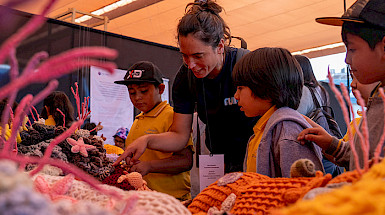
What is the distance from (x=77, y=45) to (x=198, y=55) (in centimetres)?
200

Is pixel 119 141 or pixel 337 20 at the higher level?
pixel 337 20

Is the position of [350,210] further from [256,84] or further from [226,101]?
[226,101]

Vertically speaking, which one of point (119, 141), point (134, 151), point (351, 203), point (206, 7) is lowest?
point (119, 141)

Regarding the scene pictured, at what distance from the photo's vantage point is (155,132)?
1.96 metres

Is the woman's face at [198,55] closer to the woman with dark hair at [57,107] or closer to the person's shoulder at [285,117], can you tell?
the person's shoulder at [285,117]

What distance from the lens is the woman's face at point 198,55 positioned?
4.95ft

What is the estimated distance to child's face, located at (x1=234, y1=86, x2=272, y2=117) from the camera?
129 centimetres

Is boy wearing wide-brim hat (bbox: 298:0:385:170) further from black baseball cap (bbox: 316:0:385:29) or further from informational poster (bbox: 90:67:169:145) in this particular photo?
informational poster (bbox: 90:67:169:145)

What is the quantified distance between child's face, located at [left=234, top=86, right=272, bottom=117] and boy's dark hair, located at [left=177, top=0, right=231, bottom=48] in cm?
32

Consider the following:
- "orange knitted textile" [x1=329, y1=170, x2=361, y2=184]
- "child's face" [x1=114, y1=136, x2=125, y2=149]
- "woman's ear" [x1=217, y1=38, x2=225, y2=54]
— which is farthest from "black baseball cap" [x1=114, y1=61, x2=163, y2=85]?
"orange knitted textile" [x1=329, y1=170, x2=361, y2=184]

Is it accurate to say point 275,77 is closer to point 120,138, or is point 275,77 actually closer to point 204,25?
point 204,25

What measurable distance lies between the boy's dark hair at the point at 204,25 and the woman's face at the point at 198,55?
0.02 meters

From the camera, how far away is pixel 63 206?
12.0 inches

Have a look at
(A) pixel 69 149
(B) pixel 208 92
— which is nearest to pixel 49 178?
(A) pixel 69 149
